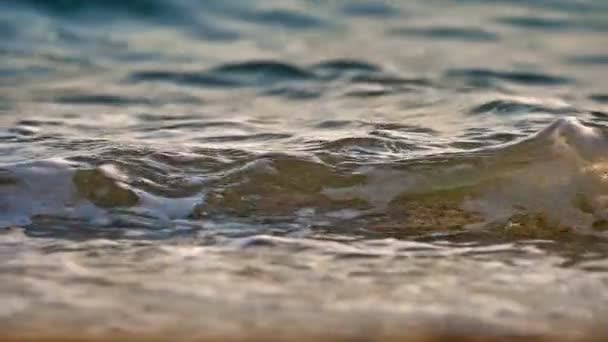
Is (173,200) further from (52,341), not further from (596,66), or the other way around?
(596,66)

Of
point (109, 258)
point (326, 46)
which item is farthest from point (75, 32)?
point (109, 258)

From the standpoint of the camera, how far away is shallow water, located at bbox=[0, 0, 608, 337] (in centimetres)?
190

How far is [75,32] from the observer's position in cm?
572

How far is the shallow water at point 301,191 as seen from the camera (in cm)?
190

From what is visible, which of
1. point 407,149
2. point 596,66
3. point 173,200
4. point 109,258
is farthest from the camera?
point 596,66

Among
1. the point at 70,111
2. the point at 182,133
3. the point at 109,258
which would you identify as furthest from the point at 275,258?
the point at 70,111

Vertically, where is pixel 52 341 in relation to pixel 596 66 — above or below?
below

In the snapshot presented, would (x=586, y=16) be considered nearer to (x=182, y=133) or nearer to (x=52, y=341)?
(x=182, y=133)

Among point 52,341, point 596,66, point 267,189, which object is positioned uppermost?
point 596,66

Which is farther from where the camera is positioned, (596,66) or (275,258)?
(596,66)

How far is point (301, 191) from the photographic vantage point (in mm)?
2748

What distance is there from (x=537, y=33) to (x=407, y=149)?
3.01 meters

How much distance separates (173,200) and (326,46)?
295 cm

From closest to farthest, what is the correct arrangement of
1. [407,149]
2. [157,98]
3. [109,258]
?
[109,258]
[407,149]
[157,98]
